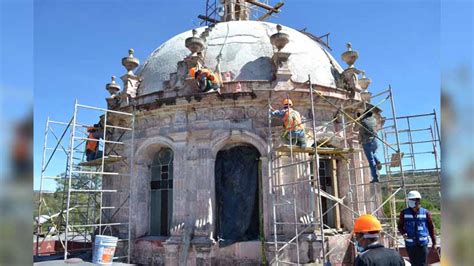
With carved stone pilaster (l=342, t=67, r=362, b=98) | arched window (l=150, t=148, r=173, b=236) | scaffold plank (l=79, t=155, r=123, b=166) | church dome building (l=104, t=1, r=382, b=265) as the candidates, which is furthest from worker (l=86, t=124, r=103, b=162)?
carved stone pilaster (l=342, t=67, r=362, b=98)

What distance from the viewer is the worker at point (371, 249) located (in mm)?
4238

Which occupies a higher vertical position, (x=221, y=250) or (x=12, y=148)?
(x=12, y=148)

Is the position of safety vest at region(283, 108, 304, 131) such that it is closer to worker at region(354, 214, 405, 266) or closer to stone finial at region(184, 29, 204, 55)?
stone finial at region(184, 29, 204, 55)

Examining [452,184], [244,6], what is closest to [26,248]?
[452,184]

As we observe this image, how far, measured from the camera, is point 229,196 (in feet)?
43.2

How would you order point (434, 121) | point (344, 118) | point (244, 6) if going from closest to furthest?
point (434, 121) < point (344, 118) < point (244, 6)

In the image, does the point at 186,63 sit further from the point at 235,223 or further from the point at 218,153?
the point at 235,223

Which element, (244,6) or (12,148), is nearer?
(12,148)

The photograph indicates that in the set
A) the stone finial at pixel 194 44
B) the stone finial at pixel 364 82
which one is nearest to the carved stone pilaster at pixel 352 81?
the stone finial at pixel 364 82

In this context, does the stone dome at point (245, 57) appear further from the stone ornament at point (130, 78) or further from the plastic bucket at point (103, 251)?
the plastic bucket at point (103, 251)

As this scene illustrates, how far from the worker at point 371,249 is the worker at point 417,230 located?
3.33 metres

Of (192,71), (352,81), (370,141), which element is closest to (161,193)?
(192,71)

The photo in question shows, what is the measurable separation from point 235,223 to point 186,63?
20.7 feet

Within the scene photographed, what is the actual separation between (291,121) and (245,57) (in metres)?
4.20
